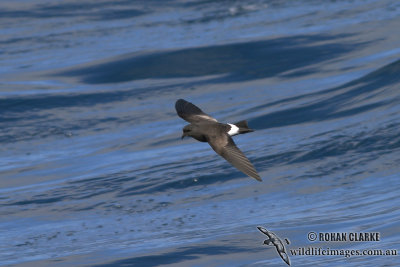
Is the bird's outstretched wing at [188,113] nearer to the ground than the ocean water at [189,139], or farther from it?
farther from it

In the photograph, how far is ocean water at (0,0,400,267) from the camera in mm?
9469

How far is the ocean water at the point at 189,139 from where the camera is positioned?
31.1ft

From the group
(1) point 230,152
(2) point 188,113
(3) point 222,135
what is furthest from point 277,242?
(1) point 230,152

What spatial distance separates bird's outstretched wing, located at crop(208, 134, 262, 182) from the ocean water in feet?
5.51

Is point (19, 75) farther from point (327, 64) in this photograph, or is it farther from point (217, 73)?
point (327, 64)

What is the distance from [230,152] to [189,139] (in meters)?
6.57

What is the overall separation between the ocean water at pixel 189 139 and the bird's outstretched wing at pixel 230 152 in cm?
168

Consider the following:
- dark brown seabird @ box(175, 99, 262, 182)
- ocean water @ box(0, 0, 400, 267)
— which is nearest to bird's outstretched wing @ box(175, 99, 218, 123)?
dark brown seabird @ box(175, 99, 262, 182)

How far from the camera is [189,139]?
13523 mm

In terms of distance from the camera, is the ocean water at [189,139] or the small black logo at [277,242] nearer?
the small black logo at [277,242]

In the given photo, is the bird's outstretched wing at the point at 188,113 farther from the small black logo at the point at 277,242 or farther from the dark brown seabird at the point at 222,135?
the small black logo at the point at 277,242

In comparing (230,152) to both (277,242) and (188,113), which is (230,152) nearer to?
(188,113)

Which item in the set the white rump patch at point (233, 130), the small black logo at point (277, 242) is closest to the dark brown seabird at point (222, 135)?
the white rump patch at point (233, 130)

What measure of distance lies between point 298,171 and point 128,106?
15.1 ft
